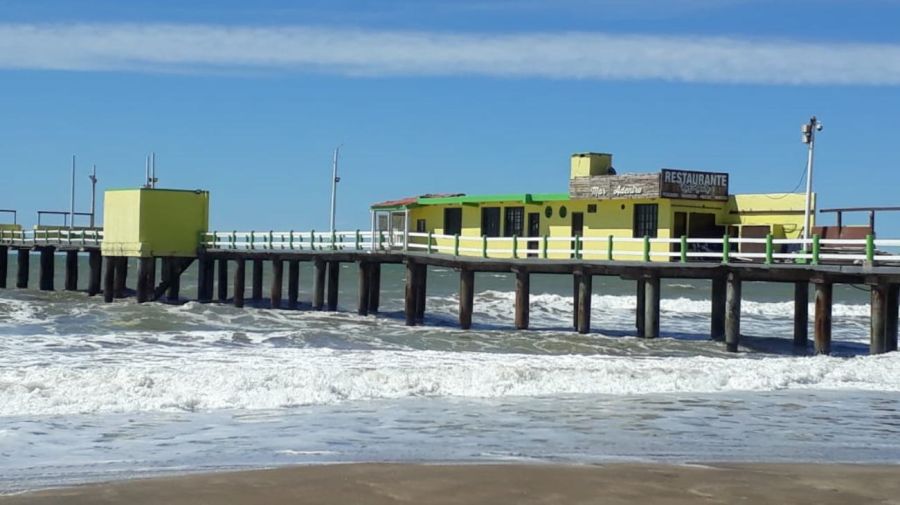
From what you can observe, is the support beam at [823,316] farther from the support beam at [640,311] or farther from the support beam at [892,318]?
the support beam at [640,311]

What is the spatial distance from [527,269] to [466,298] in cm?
305

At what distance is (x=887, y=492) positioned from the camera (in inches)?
391

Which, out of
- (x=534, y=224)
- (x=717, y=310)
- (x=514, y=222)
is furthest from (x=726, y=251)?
(x=514, y=222)

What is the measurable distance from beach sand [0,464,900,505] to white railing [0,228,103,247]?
36.2 m

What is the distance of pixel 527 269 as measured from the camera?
29750mm

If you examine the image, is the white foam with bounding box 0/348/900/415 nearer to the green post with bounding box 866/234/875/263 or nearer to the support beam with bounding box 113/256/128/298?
the green post with bounding box 866/234/875/263

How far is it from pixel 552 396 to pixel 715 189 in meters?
13.9

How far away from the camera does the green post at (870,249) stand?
22.9 metres

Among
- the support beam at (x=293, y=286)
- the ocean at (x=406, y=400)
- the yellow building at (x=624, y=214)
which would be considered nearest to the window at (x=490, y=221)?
the yellow building at (x=624, y=214)

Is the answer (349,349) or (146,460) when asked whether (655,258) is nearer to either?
(349,349)

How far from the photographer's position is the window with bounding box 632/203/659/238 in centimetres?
2989

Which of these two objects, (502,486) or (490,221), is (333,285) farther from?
(502,486)

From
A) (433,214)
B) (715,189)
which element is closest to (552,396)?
(715,189)

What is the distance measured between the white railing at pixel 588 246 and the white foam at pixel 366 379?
2507 mm
